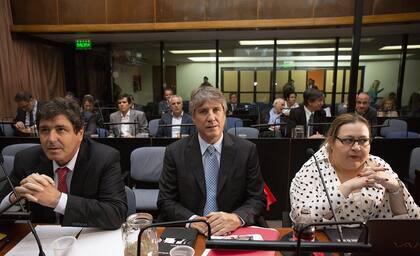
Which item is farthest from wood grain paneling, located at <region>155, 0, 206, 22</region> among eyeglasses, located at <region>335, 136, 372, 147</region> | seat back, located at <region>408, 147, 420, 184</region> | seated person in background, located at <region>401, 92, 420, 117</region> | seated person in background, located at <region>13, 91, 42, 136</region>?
seated person in background, located at <region>401, 92, 420, 117</region>

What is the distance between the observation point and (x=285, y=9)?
5676 mm

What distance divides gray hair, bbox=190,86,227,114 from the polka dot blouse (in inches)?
26.6

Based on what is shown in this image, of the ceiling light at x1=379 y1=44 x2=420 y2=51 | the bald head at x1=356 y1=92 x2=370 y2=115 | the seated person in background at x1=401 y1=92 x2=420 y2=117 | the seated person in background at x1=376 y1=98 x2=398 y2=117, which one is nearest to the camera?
the bald head at x1=356 y1=92 x2=370 y2=115

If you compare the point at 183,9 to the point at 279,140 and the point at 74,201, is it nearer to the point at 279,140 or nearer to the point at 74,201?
the point at 279,140

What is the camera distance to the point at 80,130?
62.4 inches

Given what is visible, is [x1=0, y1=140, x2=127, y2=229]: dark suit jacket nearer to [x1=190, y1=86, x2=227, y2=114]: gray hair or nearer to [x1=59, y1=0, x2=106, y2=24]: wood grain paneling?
[x1=190, y1=86, x2=227, y2=114]: gray hair

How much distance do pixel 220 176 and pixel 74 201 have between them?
81cm

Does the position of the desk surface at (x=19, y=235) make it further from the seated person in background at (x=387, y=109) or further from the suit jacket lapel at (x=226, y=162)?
the seated person in background at (x=387, y=109)

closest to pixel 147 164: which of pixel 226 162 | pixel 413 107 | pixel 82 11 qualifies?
pixel 226 162

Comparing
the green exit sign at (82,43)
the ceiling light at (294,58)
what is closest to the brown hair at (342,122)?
the ceiling light at (294,58)

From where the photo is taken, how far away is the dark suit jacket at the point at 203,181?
1751 mm

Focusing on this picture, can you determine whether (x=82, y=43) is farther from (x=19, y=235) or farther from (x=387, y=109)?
(x=387, y=109)

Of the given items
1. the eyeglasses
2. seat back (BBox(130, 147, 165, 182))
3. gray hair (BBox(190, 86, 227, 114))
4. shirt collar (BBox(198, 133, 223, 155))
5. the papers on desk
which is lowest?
seat back (BBox(130, 147, 165, 182))

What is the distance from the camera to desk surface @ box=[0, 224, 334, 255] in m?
1.18
